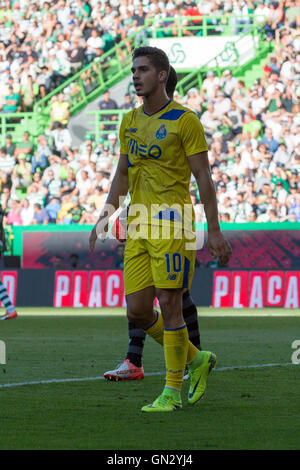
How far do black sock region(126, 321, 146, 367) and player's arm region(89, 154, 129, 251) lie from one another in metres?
1.62

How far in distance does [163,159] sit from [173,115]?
0.94 ft

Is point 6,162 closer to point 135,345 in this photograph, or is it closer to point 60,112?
point 60,112

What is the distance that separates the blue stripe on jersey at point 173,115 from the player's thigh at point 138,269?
80 cm

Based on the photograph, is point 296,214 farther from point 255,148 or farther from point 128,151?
point 128,151

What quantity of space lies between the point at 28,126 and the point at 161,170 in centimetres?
2287

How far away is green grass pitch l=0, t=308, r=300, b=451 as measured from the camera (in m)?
5.57

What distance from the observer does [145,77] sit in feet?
22.6

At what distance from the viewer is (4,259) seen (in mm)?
22062

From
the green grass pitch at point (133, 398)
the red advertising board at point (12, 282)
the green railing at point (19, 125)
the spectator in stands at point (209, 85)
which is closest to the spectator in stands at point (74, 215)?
the red advertising board at point (12, 282)

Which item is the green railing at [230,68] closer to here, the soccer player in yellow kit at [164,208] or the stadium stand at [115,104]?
the stadium stand at [115,104]

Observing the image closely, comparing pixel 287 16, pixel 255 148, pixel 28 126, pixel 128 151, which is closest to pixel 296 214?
pixel 255 148

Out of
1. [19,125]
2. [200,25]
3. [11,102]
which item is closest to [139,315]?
[19,125]

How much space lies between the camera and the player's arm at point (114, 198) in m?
7.25

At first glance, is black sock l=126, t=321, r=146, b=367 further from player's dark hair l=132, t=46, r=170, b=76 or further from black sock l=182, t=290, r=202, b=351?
player's dark hair l=132, t=46, r=170, b=76
